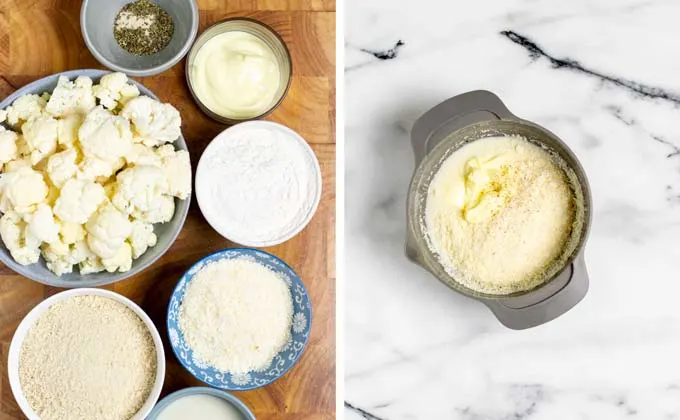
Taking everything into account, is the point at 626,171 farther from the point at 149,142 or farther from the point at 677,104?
the point at 149,142

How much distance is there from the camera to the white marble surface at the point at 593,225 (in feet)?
4.40

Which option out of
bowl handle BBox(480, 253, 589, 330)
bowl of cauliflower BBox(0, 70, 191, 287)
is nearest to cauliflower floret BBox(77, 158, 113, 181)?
bowl of cauliflower BBox(0, 70, 191, 287)

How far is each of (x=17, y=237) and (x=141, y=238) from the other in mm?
169

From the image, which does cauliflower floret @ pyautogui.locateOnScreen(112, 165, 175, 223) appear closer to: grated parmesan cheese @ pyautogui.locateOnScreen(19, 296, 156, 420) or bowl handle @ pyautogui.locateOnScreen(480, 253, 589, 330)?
grated parmesan cheese @ pyautogui.locateOnScreen(19, 296, 156, 420)

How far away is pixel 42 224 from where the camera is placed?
40.7 inches

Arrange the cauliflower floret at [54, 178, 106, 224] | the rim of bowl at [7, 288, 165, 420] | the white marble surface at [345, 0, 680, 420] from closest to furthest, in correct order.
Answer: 1. the cauliflower floret at [54, 178, 106, 224]
2. the rim of bowl at [7, 288, 165, 420]
3. the white marble surface at [345, 0, 680, 420]

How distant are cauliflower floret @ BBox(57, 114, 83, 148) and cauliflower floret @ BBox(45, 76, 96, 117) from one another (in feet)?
0.06

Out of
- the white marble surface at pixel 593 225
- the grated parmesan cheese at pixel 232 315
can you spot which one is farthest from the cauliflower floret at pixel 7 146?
the white marble surface at pixel 593 225

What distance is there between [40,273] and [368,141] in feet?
1.91

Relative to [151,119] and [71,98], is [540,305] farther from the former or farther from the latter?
[71,98]

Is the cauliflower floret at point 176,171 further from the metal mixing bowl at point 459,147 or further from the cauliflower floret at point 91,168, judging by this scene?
the metal mixing bowl at point 459,147

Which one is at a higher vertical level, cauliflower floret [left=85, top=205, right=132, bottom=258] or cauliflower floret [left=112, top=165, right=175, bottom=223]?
cauliflower floret [left=112, top=165, right=175, bottom=223]

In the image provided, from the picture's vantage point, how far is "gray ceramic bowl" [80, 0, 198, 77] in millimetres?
1150

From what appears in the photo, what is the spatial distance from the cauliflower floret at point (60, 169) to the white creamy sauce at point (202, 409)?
0.39 m
